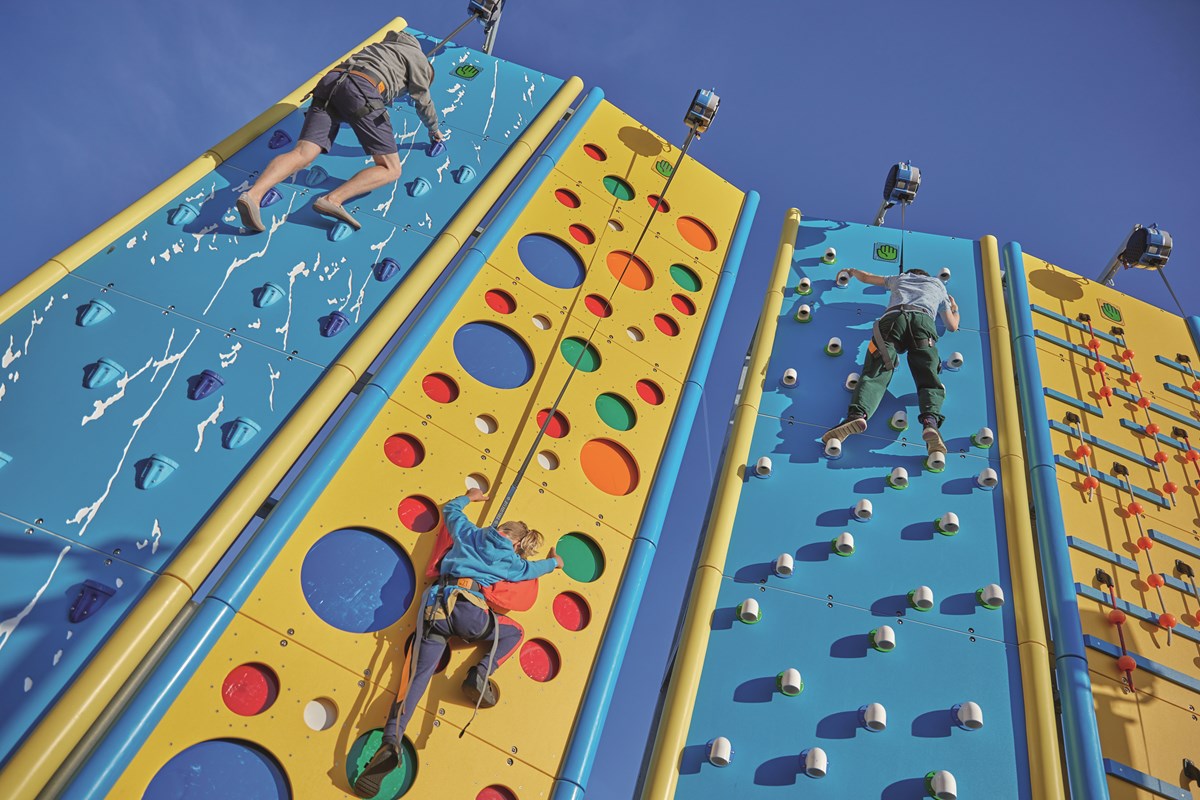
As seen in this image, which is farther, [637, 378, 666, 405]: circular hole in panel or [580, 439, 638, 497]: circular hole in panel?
[637, 378, 666, 405]: circular hole in panel

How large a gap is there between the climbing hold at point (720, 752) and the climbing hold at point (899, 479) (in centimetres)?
198

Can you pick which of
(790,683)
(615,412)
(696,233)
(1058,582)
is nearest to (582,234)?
(696,233)

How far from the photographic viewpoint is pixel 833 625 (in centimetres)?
492

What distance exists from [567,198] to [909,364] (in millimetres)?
2653

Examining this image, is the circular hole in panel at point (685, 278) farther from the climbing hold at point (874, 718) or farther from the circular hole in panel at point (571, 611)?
the climbing hold at point (874, 718)

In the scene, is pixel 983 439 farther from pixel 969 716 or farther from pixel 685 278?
pixel 685 278

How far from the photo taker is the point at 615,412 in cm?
585

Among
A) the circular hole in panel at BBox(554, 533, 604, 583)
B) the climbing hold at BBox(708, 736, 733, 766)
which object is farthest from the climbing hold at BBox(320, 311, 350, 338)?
the climbing hold at BBox(708, 736, 733, 766)

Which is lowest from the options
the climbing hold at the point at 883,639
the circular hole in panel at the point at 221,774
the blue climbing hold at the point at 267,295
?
the circular hole in panel at the point at 221,774

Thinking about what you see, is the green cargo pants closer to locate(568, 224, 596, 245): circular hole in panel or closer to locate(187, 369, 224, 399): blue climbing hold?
locate(568, 224, 596, 245): circular hole in panel

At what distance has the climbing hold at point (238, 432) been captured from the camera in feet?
14.2

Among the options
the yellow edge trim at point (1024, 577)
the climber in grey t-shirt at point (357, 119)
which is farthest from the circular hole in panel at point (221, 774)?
the yellow edge trim at point (1024, 577)

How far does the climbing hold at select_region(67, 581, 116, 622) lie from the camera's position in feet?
11.8

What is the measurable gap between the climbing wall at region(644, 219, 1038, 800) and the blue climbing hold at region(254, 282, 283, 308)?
107 inches
